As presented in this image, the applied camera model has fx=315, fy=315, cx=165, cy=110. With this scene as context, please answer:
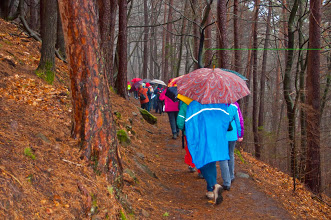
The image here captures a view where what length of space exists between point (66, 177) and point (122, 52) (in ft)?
30.0

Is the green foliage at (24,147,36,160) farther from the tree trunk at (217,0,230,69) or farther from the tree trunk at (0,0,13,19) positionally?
the tree trunk at (0,0,13,19)

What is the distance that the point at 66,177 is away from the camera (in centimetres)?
366

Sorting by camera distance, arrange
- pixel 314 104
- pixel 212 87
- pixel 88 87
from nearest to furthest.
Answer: pixel 88 87 < pixel 212 87 < pixel 314 104

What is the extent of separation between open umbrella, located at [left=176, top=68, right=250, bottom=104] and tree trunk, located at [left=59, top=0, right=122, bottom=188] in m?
1.48

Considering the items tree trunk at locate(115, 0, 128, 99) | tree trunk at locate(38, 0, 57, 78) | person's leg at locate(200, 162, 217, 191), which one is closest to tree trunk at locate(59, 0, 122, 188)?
person's leg at locate(200, 162, 217, 191)

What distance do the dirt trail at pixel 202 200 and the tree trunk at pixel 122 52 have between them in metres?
5.46

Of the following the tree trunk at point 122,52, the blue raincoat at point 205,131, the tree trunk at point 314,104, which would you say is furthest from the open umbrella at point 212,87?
the tree trunk at point 122,52

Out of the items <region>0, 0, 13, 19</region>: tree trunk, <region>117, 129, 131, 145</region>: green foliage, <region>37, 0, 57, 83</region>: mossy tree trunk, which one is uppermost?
<region>0, 0, 13, 19</region>: tree trunk

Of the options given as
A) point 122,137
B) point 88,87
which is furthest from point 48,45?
point 88,87

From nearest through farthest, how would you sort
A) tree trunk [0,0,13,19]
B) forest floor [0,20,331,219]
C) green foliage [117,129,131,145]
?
1. forest floor [0,20,331,219]
2. green foliage [117,129,131,145]
3. tree trunk [0,0,13,19]

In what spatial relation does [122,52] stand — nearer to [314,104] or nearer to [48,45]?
[48,45]

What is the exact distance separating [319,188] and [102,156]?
9.22m

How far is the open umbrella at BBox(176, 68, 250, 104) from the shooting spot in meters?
4.92

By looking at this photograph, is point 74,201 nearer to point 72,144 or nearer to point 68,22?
point 72,144
